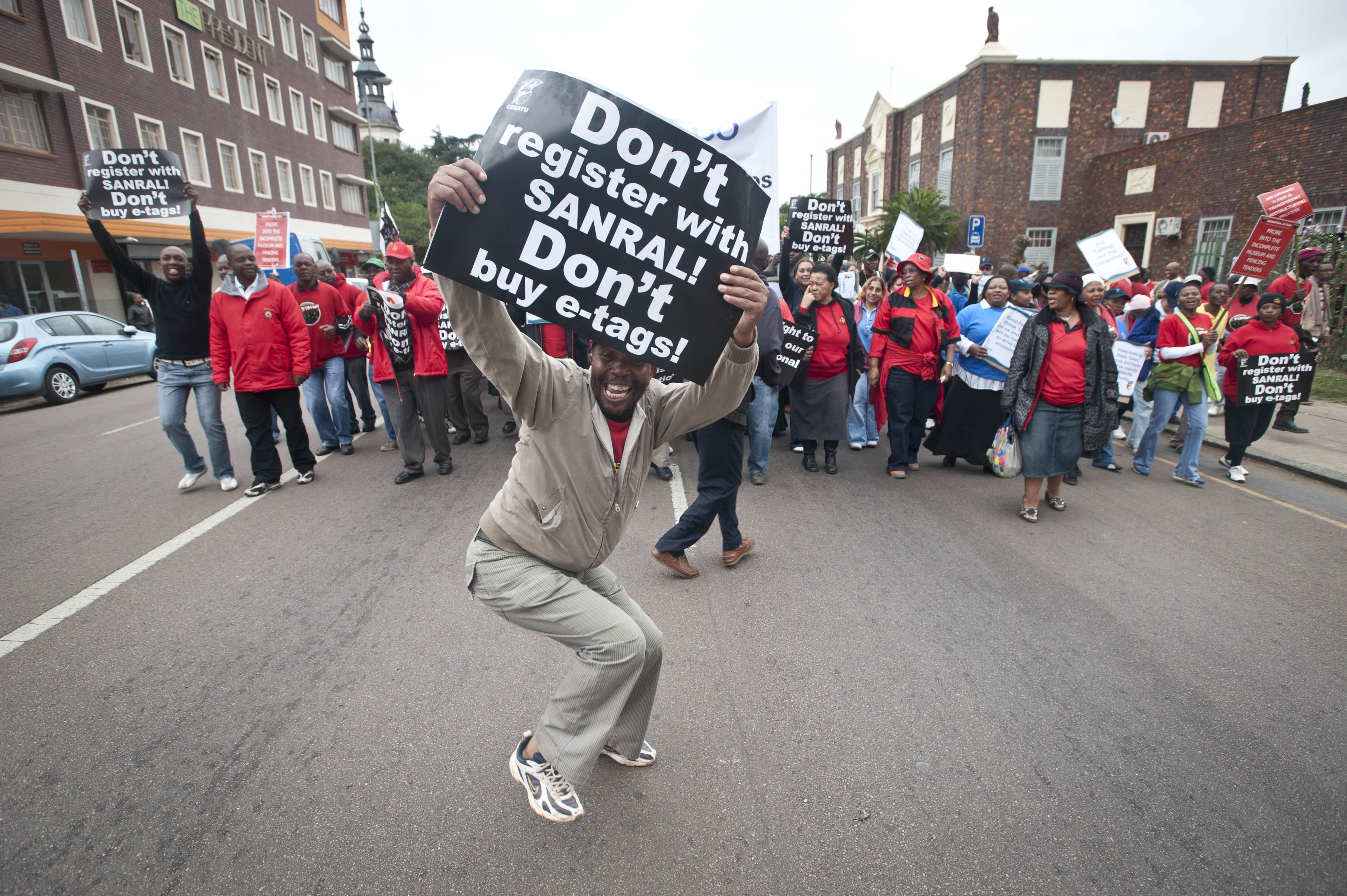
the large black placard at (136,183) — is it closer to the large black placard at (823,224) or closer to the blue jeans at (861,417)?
the large black placard at (823,224)

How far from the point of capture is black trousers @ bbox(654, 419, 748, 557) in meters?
4.34

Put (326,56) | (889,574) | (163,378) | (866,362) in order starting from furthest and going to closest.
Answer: (326,56) < (866,362) < (163,378) < (889,574)

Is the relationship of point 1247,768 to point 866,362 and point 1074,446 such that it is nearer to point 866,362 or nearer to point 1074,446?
point 1074,446

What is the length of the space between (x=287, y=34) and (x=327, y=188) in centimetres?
687

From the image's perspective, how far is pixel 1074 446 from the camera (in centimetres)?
545

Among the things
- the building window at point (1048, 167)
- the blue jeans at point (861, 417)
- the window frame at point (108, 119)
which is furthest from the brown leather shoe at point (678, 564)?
the building window at point (1048, 167)

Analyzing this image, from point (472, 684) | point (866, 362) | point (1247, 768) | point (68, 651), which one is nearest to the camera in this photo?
point (1247, 768)

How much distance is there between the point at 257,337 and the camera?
5824mm

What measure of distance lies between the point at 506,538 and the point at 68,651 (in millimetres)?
2813

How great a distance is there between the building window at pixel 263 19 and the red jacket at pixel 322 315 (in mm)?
30681

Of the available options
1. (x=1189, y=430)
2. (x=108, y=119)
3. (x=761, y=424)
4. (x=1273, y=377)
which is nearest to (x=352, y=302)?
(x=761, y=424)

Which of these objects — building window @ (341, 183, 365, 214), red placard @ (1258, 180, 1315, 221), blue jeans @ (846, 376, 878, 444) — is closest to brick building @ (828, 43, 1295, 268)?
red placard @ (1258, 180, 1315, 221)

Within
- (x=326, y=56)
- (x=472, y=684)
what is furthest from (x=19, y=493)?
(x=326, y=56)

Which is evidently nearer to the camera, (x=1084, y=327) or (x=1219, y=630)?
(x=1219, y=630)
